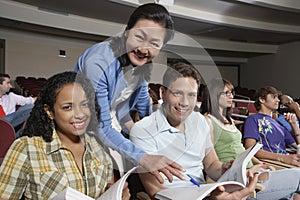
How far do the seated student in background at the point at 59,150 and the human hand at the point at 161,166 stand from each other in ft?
0.61

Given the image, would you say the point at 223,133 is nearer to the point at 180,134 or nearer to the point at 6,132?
the point at 180,134

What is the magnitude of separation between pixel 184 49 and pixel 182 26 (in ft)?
26.5

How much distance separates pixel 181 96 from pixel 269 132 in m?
1.48

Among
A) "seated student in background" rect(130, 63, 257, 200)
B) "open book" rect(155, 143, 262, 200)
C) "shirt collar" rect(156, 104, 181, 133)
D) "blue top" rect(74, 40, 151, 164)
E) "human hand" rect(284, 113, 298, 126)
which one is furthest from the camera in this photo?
"human hand" rect(284, 113, 298, 126)

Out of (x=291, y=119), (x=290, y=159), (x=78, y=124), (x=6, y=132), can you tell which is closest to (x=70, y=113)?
(x=78, y=124)

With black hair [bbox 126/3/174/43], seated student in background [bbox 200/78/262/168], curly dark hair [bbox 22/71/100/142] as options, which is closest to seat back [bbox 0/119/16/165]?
curly dark hair [bbox 22/71/100/142]

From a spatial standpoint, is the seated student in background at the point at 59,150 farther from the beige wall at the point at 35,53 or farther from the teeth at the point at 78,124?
the beige wall at the point at 35,53

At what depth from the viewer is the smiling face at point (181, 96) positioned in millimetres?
1229

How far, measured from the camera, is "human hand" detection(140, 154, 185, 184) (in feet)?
3.38

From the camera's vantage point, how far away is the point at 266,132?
8.11 ft

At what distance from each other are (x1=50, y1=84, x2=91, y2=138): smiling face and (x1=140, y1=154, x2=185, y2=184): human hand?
252 millimetres

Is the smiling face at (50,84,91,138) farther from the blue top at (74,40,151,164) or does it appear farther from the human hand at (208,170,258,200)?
the human hand at (208,170,258,200)

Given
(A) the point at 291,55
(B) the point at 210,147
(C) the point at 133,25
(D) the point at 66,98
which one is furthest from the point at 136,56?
(A) the point at 291,55

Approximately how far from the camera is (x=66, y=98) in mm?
1173
